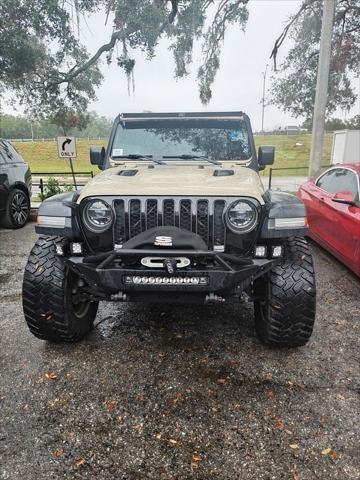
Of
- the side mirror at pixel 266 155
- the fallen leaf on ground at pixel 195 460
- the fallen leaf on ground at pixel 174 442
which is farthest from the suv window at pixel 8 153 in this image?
the fallen leaf on ground at pixel 195 460

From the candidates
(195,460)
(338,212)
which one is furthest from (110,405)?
(338,212)

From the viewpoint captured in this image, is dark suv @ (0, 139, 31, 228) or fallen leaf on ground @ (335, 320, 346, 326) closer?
fallen leaf on ground @ (335, 320, 346, 326)

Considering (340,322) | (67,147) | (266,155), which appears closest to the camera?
(340,322)

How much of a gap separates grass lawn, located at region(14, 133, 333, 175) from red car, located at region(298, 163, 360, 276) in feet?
63.8

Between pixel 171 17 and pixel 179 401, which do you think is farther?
pixel 171 17

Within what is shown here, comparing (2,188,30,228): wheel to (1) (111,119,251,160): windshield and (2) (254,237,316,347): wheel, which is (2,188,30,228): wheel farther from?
(2) (254,237,316,347): wheel

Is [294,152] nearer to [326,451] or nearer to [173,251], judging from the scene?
[173,251]

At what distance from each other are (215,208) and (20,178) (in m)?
6.08

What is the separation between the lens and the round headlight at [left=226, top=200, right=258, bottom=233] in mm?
2668

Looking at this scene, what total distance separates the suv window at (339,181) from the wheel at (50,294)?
341cm

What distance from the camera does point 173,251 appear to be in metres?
2.51

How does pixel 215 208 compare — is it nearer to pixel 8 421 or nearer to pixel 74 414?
pixel 74 414

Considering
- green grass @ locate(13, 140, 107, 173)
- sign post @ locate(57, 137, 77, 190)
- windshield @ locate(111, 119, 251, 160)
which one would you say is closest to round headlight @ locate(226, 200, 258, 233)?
windshield @ locate(111, 119, 251, 160)

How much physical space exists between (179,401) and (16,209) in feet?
20.5
